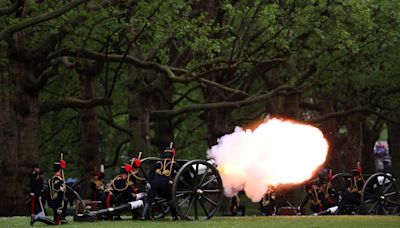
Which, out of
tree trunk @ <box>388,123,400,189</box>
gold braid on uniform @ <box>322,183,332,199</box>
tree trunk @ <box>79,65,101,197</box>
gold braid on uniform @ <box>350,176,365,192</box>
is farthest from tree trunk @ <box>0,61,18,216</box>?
tree trunk @ <box>388,123,400,189</box>

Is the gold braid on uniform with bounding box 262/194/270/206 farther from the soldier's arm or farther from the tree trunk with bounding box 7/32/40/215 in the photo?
the soldier's arm

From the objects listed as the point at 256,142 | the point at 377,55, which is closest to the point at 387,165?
the point at 377,55

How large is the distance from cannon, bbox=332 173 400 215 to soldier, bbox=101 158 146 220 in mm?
8098

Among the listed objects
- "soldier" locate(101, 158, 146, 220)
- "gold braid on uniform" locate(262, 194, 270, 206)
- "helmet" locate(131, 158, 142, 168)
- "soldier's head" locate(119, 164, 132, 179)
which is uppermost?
"helmet" locate(131, 158, 142, 168)

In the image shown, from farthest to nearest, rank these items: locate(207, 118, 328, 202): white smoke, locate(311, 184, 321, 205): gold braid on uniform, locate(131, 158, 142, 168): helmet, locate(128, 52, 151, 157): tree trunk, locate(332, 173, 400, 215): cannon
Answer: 1. locate(128, 52, 151, 157): tree trunk
2. locate(311, 184, 321, 205): gold braid on uniform
3. locate(332, 173, 400, 215): cannon
4. locate(207, 118, 328, 202): white smoke
5. locate(131, 158, 142, 168): helmet

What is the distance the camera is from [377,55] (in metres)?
37.0

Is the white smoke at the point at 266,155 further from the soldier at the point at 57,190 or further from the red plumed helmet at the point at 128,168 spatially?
the soldier at the point at 57,190

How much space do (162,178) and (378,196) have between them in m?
9.23

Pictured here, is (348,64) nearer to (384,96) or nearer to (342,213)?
(384,96)

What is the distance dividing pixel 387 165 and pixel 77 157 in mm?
31787

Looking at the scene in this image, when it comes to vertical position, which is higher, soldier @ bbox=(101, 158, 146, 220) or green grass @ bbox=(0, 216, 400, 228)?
soldier @ bbox=(101, 158, 146, 220)

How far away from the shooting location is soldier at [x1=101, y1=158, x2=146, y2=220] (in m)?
24.3

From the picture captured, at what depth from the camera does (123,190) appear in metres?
24.4

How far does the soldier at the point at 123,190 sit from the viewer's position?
79.6 ft
